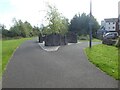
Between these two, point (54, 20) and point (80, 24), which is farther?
point (80, 24)

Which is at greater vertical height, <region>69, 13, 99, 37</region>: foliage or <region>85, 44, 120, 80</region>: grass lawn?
<region>69, 13, 99, 37</region>: foliage

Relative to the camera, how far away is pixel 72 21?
67.9 m

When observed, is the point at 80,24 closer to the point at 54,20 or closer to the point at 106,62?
the point at 54,20

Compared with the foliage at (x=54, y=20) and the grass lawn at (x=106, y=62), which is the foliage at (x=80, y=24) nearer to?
the foliage at (x=54, y=20)

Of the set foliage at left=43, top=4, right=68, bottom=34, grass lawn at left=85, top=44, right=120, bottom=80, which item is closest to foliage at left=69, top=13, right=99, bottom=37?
foliage at left=43, top=4, right=68, bottom=34

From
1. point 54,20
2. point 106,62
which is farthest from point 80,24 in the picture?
point 106,62

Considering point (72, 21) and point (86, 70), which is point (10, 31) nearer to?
point (72, 21)

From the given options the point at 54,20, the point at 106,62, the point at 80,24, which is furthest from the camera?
the point at 80,24

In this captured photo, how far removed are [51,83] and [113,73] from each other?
3131 mm

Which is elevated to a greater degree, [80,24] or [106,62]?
[80,24]

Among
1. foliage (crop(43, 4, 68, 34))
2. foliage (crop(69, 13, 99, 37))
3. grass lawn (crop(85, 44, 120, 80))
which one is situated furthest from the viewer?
foliage (crop(69, 13, 99, 37))

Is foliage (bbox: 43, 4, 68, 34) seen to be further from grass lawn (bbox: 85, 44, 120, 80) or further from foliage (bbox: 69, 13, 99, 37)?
foliage (bbox: 69, 13, 99, 37)

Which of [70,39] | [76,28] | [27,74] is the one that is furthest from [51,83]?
[76,28]

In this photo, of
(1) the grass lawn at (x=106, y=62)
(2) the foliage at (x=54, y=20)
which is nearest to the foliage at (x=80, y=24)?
(2) the foliage at (x=54, y=20)
